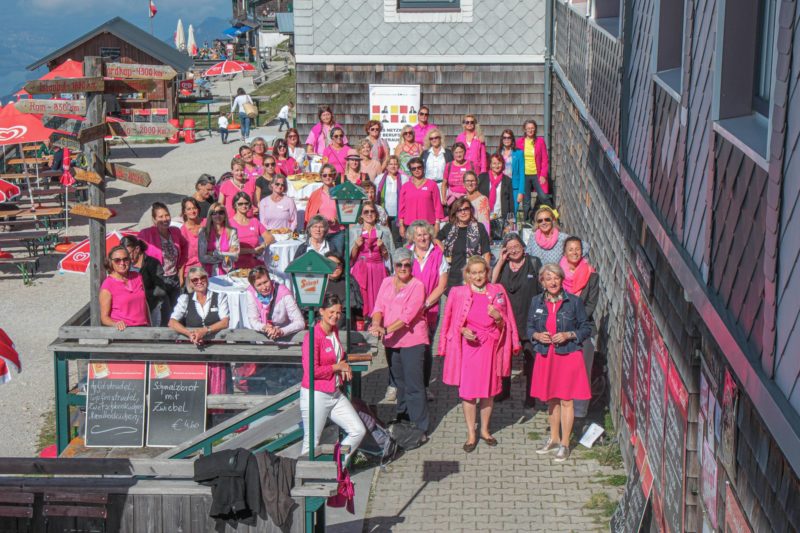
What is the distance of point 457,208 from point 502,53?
8.95 m

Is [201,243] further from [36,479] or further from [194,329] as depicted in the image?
[36,479]

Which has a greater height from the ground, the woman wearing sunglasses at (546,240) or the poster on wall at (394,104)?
the poster on wall at (394,104)

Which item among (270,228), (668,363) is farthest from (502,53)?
(668,363)

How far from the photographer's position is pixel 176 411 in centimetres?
1109

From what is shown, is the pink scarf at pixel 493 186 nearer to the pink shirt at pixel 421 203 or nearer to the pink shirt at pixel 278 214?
the pink shirt at pixel 421 203

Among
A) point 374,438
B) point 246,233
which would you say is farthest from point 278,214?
point 374,438

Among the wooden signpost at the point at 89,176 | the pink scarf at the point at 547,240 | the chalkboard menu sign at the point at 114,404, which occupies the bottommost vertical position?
the chalkboard menu sign at the point at 114,404

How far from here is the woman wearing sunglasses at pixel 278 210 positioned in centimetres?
1521

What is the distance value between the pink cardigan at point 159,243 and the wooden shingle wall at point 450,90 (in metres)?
8.93

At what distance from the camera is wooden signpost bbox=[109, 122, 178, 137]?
11.7 m

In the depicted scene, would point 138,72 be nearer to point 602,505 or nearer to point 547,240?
point 547,240

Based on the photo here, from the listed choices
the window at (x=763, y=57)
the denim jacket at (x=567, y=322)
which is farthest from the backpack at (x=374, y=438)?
the window at (x=763, y=57)

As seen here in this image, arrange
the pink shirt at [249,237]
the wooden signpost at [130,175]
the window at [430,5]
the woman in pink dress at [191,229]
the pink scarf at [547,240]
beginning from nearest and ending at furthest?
the wooden signpost at [130,175] → the pink scarf at [547,240] → the woman in pink dress at [191,229] → the pink shirt at [249,237] → the window at [430,5]

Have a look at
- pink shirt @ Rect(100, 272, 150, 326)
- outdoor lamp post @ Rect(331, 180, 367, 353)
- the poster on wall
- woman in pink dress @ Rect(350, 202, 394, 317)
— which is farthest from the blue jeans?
pink shirt @ Rect(100, 272, 150, 326)
